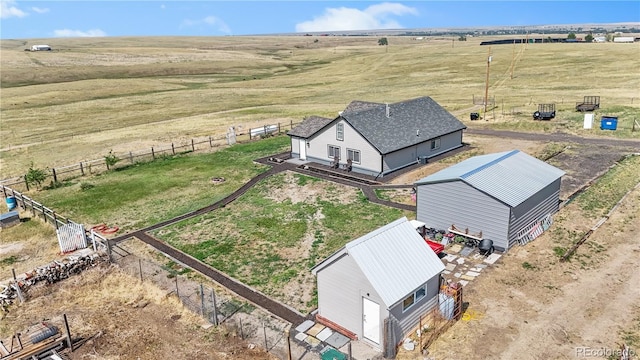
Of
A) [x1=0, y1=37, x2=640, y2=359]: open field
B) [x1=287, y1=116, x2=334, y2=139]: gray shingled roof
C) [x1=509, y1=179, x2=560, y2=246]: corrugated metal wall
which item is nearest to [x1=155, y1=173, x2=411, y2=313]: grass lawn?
[x1=0, y1=37, x2=640, y2=359]: open field

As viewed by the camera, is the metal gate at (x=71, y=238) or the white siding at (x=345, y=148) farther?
the white siding at (x=345, y=148)

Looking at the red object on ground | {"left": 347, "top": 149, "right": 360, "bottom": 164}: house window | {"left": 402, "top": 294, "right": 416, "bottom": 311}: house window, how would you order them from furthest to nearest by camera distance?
1. {"left": 347, "top": 149, "right": 360, "bottom": 164}: house window
2. the red object on ground
3. {"left": 402, "top": 294, "right": 416, "bottom": 311}: house window

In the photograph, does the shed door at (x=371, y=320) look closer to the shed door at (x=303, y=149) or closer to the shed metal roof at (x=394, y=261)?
the shed metal roof at (x=394, y=261)

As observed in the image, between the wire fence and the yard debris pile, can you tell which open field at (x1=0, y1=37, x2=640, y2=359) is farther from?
the yard debris pile

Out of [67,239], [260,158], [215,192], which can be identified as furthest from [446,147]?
[67,239]

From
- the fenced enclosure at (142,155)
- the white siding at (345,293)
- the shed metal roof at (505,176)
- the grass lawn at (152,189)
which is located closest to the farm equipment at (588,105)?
the shed metal roof at (505,176)

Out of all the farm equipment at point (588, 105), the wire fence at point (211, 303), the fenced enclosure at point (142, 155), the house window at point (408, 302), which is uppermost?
the farm equipment at point (588, 105)

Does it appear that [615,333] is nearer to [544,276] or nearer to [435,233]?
[544,276]
